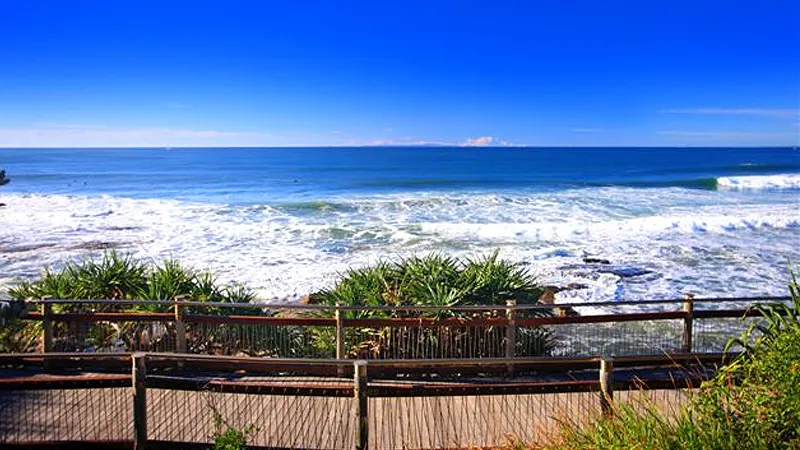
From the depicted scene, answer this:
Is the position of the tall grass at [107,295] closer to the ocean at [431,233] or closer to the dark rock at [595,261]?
the ocean at [431,233]

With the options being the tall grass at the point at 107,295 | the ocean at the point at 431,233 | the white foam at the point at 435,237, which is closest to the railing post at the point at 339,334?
the tall grass at the point at 107,295

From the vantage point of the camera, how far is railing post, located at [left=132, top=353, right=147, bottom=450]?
5191 mm

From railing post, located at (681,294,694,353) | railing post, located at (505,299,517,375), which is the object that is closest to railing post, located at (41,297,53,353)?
railing post, located at (505,299,517,375)

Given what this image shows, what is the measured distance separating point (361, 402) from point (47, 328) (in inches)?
202

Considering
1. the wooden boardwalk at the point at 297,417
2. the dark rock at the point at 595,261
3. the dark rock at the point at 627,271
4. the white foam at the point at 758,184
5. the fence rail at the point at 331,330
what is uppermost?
the white foam at the point at 758,184

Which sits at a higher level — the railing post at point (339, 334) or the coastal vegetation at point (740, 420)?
the coastal vegetation at point (740, 420)

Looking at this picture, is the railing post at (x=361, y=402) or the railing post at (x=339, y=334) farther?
the railing post at (x=339, y=334)

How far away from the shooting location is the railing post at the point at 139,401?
5.19 meters

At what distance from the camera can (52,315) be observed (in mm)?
8086

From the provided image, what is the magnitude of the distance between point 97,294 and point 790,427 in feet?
30.8

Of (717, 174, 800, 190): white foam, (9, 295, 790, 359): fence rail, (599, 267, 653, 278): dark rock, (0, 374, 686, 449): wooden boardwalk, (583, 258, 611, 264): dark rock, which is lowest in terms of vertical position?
(599, 267, 653, 278): dark rock

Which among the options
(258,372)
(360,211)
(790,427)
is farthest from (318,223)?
(790,427)

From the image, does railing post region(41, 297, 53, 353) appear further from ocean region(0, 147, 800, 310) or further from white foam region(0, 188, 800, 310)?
white foam region(0, 188, 800, 310)

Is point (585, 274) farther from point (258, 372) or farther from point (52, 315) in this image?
point (52, 315)
